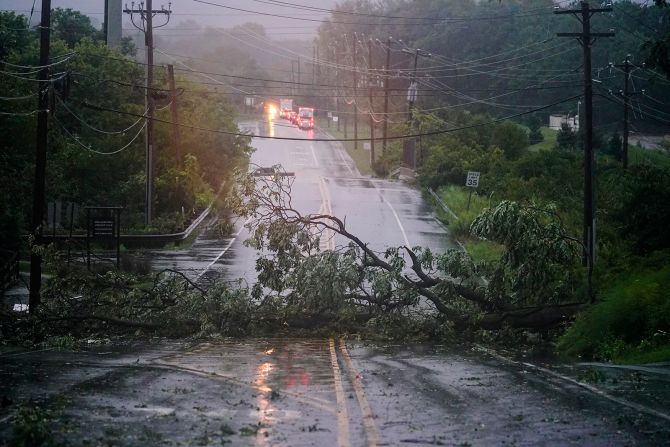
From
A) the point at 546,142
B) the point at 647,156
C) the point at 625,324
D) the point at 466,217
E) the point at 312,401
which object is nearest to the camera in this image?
the point at 312,401

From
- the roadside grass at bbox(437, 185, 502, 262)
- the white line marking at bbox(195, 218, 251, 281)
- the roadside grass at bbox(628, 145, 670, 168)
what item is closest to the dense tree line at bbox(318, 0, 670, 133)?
the roadside grass at bbox(628, 145, 670, 168)

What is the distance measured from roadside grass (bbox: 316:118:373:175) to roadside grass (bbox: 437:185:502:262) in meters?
18.5

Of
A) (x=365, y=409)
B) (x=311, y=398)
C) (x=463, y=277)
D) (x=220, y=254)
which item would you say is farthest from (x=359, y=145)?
(x=365, y=409)

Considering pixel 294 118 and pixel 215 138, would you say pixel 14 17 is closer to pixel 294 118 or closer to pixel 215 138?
pixel 215 138

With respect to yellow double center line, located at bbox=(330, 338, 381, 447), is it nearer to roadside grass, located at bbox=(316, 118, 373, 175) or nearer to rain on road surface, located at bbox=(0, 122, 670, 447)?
rain on road surface, located at bbox=(0, 122, 670, 447)

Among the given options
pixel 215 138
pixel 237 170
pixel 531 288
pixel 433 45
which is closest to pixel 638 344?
pixel 531 288

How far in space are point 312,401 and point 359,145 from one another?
79.9m

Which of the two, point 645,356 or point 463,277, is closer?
point 645,356

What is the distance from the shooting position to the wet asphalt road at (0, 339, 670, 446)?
31.1 feet

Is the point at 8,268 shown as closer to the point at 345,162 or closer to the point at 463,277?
the point at 463,277

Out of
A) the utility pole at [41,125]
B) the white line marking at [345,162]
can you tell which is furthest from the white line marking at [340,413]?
the white line marking at [345,162]

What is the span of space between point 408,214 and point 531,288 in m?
27.4

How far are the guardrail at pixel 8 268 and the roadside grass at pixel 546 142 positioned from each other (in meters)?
45.8

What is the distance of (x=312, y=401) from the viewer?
11727mm
